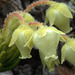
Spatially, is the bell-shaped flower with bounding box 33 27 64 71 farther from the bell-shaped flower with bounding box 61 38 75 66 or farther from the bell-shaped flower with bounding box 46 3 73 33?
the bell-shaped flower with bounding box 46 3 73 33

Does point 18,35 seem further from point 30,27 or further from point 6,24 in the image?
point 6,24

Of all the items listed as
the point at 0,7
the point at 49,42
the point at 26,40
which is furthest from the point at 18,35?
the point at 0,7

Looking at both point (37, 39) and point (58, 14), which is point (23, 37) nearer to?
point (37, 39)

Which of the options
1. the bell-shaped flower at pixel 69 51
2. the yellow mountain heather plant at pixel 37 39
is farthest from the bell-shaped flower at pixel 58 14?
the bell-shaped flower at pixel 69 51

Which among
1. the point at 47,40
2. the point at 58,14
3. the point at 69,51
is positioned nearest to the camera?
the point at 47,40

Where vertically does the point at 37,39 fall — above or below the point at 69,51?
above

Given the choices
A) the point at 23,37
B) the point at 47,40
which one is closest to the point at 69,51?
the point at 47,40

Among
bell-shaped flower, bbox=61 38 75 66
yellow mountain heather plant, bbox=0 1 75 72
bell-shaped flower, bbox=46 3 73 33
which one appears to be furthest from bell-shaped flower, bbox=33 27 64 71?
bell-shaped flower, bbox=46 3 73 33

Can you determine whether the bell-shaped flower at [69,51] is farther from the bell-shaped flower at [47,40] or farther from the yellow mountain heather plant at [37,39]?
the bell-shaped flower at [47,40]

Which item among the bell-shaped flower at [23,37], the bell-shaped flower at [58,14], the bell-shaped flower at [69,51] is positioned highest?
the bell-shaped flower at [23,37]
